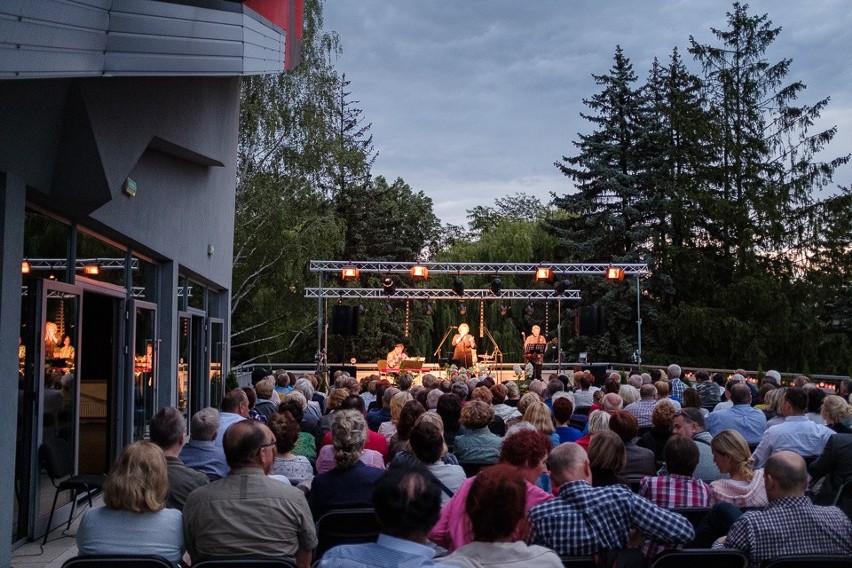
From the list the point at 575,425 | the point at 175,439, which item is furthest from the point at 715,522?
the point at 575,425

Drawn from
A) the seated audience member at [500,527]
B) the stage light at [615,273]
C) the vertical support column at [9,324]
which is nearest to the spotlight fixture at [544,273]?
the stage light at [615,273]

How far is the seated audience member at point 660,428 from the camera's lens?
603 centimetres

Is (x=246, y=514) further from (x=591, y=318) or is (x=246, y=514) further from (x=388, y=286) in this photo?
(x=591, y=318)

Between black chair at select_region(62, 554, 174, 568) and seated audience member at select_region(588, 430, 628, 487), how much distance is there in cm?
198

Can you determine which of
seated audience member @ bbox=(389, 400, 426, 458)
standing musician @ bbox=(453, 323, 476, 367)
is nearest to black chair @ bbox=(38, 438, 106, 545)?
seated audience member @ bbox=(389, 400, 426, 458)

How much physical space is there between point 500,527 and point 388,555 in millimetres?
388

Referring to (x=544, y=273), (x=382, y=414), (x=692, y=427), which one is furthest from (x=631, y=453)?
(x=544, y=273)

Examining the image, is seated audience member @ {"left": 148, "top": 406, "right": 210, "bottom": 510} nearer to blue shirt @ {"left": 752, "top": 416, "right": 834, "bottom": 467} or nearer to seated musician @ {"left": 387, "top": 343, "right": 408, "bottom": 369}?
blue shirt @ {"left": 752, "top": 416, "right": 834, "bottom": 467}

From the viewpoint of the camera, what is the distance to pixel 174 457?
4301 mm

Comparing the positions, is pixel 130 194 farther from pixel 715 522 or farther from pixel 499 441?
pixel 715 522

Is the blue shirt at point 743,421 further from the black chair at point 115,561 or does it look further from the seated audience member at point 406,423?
the black chair at point 115,561

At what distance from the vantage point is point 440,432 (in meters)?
4.55

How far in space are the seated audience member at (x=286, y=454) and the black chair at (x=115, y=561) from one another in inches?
69.7

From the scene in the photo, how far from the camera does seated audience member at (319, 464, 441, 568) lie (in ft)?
8.04
